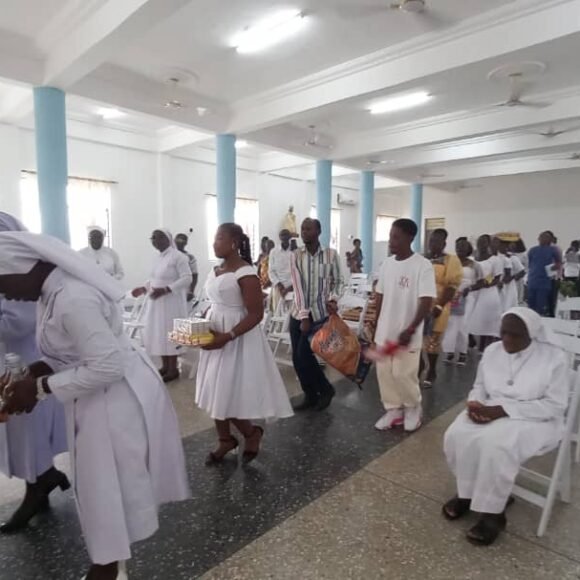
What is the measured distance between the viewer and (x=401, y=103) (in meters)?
6.71

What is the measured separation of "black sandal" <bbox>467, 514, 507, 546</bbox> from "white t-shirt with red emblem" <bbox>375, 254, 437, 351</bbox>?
46.2 inches

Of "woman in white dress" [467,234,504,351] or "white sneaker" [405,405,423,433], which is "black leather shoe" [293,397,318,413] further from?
"woman in white dress" [467,234,504,351]

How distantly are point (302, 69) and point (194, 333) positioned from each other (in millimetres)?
4381

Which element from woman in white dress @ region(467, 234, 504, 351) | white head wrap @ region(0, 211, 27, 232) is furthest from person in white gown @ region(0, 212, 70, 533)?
woman in white dress @ region(467, 234, 504, 351)

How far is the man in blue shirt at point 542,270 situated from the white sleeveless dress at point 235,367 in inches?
221

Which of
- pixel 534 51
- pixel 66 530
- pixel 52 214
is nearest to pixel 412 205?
pixel 534 51

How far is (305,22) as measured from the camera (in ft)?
14.1

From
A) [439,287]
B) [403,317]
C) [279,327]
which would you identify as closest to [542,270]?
[439,287]

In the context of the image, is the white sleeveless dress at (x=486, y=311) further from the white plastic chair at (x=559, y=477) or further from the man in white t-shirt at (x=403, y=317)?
the white plastic chair at (x=559, y=477)

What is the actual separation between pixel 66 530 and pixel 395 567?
1.43m

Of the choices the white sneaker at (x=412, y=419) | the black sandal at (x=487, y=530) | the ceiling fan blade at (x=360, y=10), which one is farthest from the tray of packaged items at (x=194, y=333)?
the ceiling fan blade at (x=360, y=10)

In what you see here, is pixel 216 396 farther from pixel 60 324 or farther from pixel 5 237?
pixel 5 237

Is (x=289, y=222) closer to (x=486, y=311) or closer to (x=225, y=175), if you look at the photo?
(x=225, y=175)

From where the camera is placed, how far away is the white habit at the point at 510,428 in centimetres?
191
